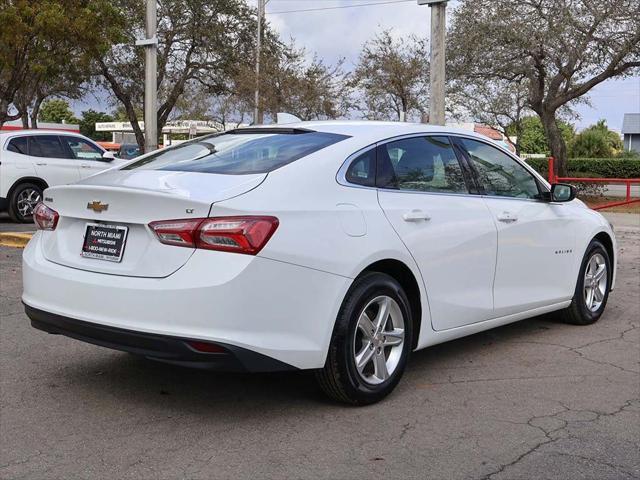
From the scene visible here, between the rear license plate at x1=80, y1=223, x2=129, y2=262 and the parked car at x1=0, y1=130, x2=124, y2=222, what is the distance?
33.2 ft

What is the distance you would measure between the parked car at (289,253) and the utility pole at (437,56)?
5812mm

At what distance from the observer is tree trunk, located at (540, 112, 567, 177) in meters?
24.4

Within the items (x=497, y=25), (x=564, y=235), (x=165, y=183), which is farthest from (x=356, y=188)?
(x=497, y=25)

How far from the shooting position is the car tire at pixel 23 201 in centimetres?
1352

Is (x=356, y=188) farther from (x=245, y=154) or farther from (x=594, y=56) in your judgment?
(x=594, y=56)

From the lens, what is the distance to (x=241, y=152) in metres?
4.50

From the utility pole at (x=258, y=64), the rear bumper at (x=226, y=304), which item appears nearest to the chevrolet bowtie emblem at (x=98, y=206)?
the rear bumper at (x=226, y=304)

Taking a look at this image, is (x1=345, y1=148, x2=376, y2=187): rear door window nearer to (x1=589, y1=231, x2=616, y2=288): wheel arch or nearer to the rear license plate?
the rear license plate

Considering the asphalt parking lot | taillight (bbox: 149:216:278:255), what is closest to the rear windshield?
taillight (bbox: 149:216:278:255)

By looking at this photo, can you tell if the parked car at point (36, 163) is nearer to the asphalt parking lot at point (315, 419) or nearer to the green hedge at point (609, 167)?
the asphalt parking lot at point (315, 419)

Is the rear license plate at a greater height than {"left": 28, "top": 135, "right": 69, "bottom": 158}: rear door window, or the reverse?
{"left": 28, "top": 135, "right": 69, "bottom": 158}: rear door window

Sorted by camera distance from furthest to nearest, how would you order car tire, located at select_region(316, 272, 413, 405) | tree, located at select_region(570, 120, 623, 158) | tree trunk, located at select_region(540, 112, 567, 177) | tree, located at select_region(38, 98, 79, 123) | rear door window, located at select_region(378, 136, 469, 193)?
tree, located at select_region(38, 98, 79, 123)
tree, located at select_region(570, 120, 623, 158)
tree trunk, located at select_region(540, 112, 567, 177)
rear door window, located at select_region(378, 136, 469, 193)
car tire, located at select_region(316, 272, 413, 405)

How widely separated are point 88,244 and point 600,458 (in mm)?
2847

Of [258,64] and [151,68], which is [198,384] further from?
[258,64]
